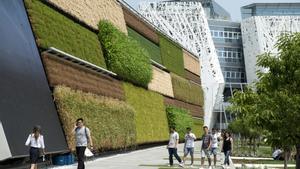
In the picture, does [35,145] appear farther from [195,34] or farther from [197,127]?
[195,34]

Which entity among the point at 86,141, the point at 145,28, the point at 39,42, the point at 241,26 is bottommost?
the point at 86,141

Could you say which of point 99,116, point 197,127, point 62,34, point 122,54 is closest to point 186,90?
point 197,127

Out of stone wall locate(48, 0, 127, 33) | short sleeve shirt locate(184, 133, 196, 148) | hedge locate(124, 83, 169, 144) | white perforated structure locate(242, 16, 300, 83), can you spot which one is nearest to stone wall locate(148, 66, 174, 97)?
hedge locate(124, 83, 169, 144)

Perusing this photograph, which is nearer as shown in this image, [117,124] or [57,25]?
[57,25]

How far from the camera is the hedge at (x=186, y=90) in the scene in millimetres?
59781

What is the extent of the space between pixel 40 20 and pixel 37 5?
685 millimetres

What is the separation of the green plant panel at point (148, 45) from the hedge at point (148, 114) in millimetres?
4308

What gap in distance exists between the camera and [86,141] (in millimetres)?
17469

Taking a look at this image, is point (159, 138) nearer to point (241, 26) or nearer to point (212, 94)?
point (212, 94)

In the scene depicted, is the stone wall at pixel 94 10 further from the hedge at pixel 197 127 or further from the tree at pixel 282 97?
the hedge at pixel 197 127

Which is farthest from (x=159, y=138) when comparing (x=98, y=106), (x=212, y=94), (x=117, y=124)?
(x=212, y=94)

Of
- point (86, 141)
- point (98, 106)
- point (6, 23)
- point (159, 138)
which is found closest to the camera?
point (86, 141)

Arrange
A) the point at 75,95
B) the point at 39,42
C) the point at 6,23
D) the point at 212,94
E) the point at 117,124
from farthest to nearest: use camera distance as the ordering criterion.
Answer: the point at 212,94
the point at 117,124
the point at 75,95
the point at 39,42
the point at 6,23

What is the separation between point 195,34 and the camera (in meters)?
90.0
